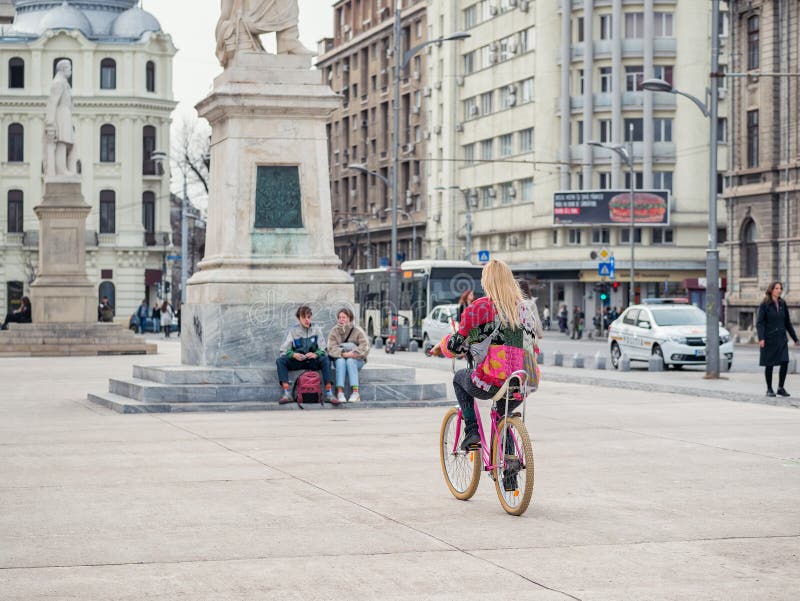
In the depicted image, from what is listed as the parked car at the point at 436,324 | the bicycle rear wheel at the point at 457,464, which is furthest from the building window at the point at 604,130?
the bicycle rear wheel at the point at 457,464

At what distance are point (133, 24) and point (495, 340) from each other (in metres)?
78.3

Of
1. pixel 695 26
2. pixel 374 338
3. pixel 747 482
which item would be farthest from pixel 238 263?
pixel 695 26

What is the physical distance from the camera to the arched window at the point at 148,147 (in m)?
85.1

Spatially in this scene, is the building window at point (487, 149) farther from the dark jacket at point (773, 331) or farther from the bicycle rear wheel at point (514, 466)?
the bicycle rear wheel at point (514, 466)

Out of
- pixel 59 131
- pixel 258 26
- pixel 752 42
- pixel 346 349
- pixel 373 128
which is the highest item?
pixel 373 128

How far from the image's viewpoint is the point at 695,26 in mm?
77375

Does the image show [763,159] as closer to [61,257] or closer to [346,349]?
[61,257]

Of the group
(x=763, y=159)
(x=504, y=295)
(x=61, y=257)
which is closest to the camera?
(x=504, y=295)

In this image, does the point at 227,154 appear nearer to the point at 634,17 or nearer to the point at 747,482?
the point at 747,482

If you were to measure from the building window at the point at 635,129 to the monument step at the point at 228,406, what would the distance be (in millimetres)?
60006

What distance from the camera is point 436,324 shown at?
147 feet

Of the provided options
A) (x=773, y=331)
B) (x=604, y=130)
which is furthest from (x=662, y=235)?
(x=773, y=331)

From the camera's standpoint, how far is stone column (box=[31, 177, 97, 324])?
4109cm

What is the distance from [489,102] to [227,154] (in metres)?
67.9
